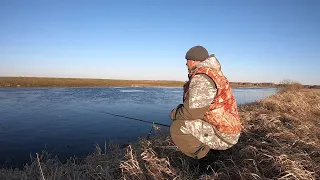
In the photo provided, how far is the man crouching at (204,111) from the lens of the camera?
10.9 ft

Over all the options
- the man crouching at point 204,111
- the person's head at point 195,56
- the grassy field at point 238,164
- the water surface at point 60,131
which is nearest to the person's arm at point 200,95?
the man crouching at point 204,111

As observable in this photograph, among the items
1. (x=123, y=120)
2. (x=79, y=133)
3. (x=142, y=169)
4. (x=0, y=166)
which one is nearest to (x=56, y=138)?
(x=79, y=133)

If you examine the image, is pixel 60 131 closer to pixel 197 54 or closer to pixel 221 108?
pixel 197 54

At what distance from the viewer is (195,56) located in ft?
11.8

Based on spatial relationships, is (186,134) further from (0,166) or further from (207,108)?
(0,166)

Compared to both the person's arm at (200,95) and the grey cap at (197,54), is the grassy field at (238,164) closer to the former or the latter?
the person's arm at (200,95)

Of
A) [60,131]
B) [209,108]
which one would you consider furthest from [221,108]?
[60,131]

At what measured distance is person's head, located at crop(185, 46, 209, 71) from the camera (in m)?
3.59

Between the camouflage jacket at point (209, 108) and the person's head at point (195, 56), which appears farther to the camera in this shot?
Answer: the person's head at point (195, 56)

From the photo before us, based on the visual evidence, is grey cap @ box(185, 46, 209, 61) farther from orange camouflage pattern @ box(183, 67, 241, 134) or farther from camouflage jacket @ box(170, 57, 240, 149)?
orange camouflage pattern @ box(183, 67, 241, 134)

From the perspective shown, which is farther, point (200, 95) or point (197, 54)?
point (197, 54)

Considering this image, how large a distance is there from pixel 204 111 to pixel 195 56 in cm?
76

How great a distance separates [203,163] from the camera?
3863mm

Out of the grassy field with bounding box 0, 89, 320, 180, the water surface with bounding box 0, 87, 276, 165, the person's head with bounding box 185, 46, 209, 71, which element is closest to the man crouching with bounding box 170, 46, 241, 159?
the person's head with bounding box 185, 46, 209, 71
